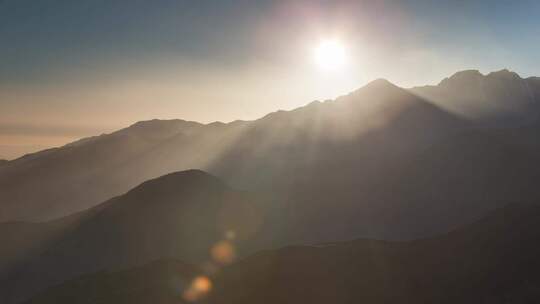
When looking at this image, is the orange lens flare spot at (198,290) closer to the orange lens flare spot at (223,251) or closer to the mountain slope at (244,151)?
the orange lens flare spot at (223,251)

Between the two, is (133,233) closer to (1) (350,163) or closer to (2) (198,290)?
(2) (198,290)

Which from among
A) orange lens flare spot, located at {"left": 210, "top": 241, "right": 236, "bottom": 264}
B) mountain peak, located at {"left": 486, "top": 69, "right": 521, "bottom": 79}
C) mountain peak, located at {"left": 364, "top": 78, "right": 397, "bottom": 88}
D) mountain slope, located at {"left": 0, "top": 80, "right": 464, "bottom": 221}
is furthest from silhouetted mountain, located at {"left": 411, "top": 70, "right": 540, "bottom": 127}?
orange lens flare spot, located at {"left": 210, "top": 241, "right": 236, "bottom": 264}

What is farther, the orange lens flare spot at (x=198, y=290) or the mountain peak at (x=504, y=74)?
the mountain peak at (x=504, y=74)

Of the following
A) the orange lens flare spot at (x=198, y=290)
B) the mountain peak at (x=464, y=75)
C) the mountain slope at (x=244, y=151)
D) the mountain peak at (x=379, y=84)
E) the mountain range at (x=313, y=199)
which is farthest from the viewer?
the mountain peak at (x=464, y=75)

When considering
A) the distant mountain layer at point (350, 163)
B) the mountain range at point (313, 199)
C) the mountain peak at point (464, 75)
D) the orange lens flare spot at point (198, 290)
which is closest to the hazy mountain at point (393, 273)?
the mountain range at point (313, 199)

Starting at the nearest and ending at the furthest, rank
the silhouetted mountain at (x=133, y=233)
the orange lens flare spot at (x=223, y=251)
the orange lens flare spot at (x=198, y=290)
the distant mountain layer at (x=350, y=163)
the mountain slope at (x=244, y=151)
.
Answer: the orange lens flare spot at (x=198, y=290) → the silhouetted mountain at (x=133, y=233) → the orange lens flare spot at (x=223, y=251) → the distant mountain layer at (x=350, y=163) → the mountain slope at (x=244, y=151)

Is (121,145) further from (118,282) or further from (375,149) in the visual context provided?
(118,282)

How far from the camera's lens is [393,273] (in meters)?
25.2

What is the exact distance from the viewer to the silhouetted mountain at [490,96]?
9619cm

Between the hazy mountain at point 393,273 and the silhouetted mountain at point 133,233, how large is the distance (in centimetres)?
1413

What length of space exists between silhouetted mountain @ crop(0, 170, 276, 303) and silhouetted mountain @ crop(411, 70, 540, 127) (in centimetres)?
6281

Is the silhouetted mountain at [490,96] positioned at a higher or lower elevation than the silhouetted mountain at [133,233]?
higher

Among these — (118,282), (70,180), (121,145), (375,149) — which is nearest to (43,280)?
(118,282)

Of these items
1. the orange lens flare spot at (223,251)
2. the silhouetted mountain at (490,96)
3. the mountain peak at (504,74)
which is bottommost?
the orange lens flare spot at (223,251)
